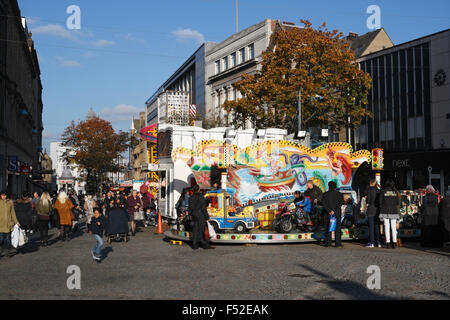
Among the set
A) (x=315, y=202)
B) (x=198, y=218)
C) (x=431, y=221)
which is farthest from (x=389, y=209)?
(x=198, y=218)

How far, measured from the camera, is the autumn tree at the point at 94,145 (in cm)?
6550

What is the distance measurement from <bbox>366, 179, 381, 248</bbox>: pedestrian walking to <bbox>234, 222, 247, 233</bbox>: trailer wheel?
172 inches

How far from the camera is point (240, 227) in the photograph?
747 inches

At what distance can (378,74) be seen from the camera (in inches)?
1937

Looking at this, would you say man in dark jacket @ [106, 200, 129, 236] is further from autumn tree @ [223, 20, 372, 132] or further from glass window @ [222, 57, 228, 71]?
glass window @ [222, 57, 228, 71]

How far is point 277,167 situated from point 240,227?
17.9ft

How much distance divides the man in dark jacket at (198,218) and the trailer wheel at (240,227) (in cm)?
268

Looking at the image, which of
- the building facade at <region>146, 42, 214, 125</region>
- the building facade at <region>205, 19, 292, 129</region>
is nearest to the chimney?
the building facade at <region>205, 19, 292, 129</region>

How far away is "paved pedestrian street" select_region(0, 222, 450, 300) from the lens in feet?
30.3

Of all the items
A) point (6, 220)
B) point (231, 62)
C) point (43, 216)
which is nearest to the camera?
point (6, 220)

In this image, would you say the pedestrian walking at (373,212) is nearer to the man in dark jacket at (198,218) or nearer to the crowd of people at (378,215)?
the crowd of people at (378,215)

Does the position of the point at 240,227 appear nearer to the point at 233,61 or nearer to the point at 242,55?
the point at 242,55
